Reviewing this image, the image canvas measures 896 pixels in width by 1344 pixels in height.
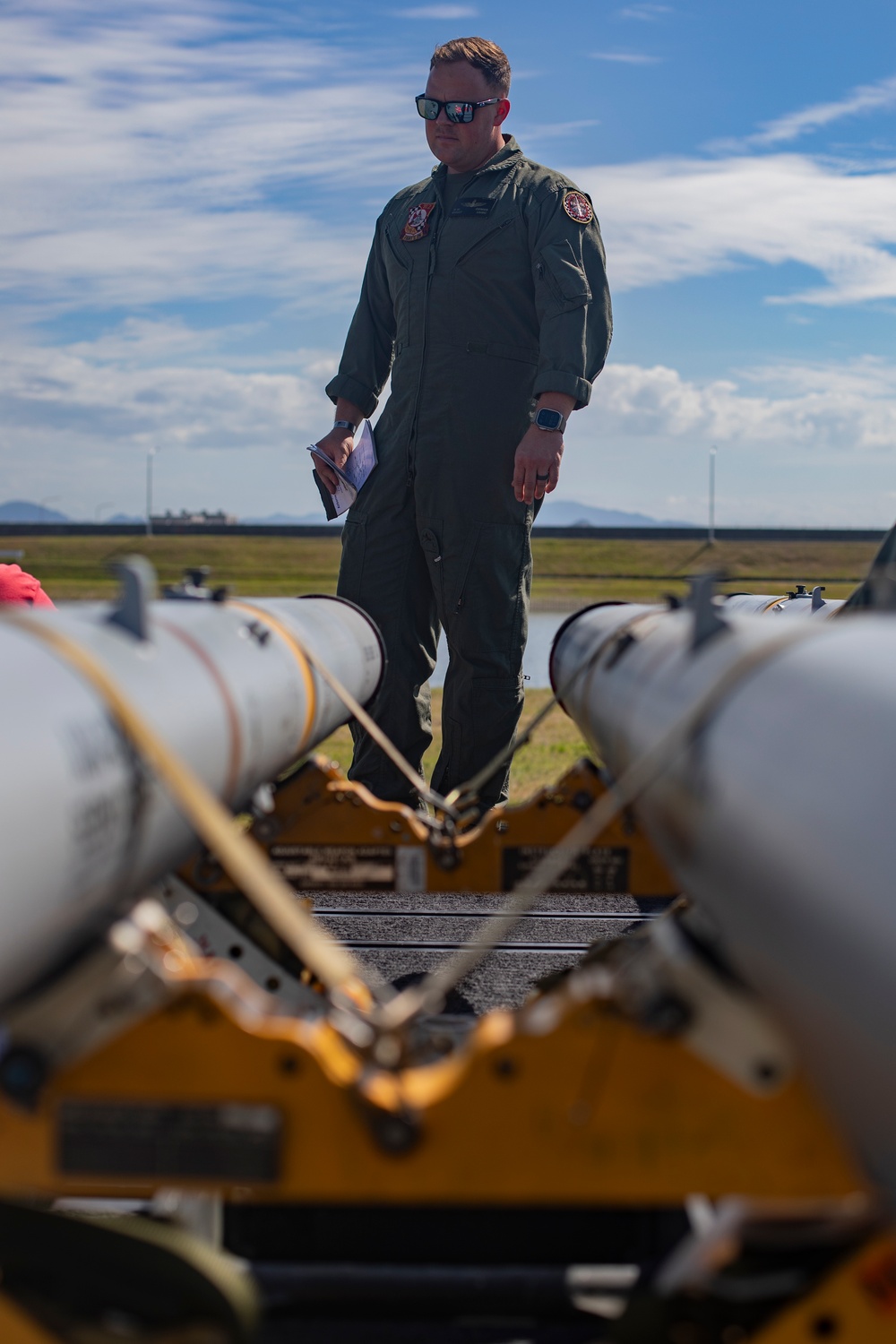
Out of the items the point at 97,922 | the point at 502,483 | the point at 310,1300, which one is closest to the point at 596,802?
the point at 310,1300

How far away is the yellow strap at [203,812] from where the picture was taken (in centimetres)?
176

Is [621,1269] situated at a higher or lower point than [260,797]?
lower

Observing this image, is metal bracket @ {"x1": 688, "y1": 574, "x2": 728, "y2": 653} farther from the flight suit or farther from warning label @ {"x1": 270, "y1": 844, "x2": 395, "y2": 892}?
the flight suit

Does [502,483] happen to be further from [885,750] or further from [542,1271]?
[885,750]

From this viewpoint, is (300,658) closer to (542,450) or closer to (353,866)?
(353,866)

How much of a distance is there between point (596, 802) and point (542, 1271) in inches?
52.3

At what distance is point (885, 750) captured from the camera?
4.90 ft

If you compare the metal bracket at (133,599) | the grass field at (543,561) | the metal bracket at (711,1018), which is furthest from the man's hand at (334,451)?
the grass field at (543,561)

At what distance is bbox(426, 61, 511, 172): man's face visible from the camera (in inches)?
217

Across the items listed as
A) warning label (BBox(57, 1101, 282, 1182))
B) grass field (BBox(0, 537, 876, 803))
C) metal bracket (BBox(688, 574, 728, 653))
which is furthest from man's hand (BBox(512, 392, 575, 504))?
grass field (BBox(0, 537, 876, 803))

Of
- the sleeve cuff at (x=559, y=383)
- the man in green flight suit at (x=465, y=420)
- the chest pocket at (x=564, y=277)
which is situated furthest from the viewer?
the man in green flight suit at (x=465, y=420)

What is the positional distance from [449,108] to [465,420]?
4.37 feet

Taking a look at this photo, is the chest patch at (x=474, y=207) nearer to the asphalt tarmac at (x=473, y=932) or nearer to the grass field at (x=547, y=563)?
the asphalt tarmac at (x=473, y=932)

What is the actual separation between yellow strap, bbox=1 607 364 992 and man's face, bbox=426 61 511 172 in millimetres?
4218
